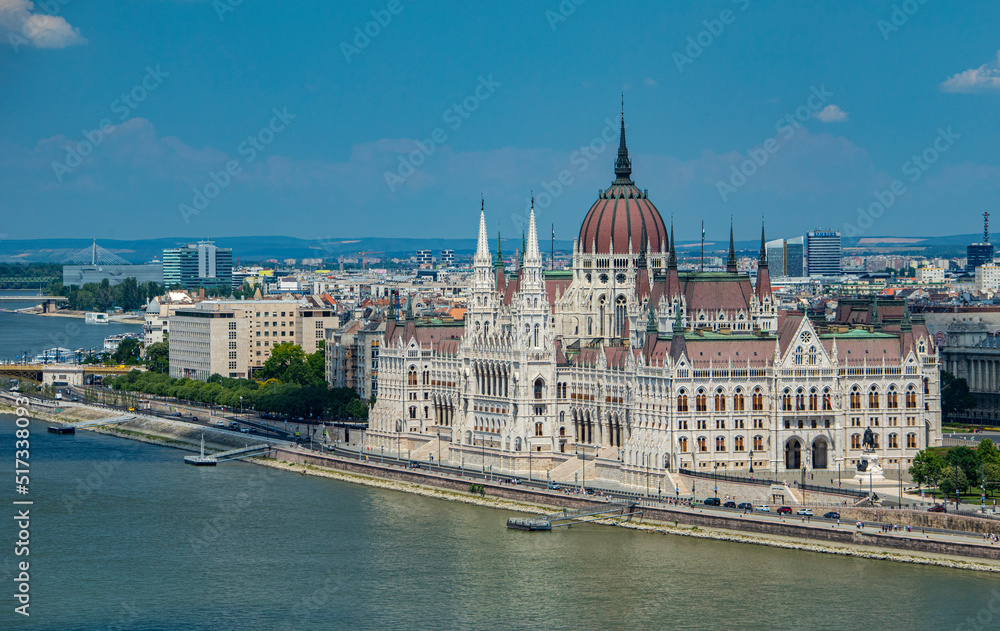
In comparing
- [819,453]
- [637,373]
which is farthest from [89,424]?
[819,453]

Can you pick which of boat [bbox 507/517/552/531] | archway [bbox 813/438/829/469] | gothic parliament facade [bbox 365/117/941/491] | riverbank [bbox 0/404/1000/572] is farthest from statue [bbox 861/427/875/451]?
boat [bbox 507/517/552/531]

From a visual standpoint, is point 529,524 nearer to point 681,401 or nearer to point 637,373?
point 681,401

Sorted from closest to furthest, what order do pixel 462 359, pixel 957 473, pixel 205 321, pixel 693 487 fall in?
pixel 957 473 → pixel 693 487 → pixel 462 359 → pixel 205 321

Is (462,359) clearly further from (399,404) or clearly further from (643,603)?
(643,603)

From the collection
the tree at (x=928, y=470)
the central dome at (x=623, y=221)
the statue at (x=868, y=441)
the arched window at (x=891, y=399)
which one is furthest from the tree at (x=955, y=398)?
the tree at (x=928, y=470)

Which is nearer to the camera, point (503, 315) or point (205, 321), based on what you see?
point (503, 315)

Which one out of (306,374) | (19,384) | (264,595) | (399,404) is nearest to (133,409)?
(306,374)
